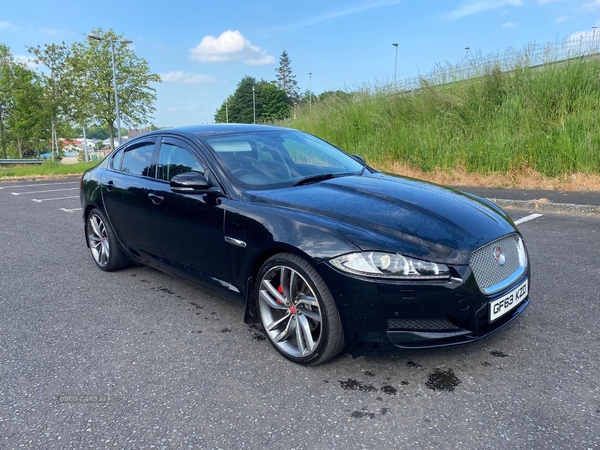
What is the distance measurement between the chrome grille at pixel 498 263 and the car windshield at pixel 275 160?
54.0 inches

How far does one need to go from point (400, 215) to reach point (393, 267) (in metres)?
0.41

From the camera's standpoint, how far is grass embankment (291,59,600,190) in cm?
896

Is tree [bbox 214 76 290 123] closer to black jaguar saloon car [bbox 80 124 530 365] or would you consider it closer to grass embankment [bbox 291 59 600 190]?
grass embankment [bbox 291 59 600 190]

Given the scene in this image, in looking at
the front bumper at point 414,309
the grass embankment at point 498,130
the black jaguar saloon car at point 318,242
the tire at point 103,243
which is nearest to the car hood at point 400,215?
the black jaguar saloon car at point 318,242

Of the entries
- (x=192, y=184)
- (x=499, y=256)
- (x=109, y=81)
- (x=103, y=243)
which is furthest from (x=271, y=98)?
(x=499, y=256)

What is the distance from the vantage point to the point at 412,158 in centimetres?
1099

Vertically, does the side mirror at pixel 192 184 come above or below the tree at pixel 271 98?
below

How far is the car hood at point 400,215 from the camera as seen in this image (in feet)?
8.17

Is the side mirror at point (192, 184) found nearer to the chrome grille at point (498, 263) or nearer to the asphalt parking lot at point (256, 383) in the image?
the asphalt parking lot at point (256, 383)

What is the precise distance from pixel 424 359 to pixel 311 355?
2.32ft

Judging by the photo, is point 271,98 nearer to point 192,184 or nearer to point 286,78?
point 286,78

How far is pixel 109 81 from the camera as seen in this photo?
3159cm

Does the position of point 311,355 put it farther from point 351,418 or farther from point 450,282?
point 450,282

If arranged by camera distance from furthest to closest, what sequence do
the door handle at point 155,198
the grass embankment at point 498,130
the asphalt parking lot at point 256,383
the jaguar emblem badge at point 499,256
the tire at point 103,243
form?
the grass embankment at point 498,130 < the tire at point 103,243 < the door handle at point 155,198 < the jaguar emblem badge at point 499,256 < the asphalt parking lot at point 256,383
